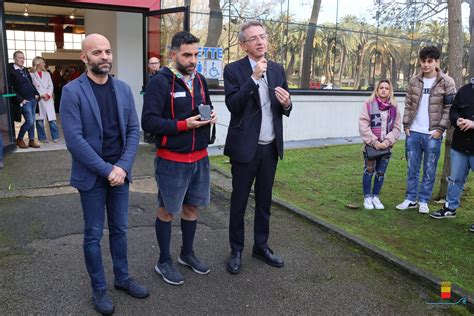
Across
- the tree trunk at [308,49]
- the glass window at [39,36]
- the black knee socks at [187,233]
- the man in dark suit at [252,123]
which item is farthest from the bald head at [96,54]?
the glass window at [39,36]

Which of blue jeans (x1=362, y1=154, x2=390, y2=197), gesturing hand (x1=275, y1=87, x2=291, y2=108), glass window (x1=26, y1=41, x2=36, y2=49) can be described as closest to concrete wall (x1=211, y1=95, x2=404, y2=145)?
blue jeans (x1=362, y1=154, x2=390, y2=197)

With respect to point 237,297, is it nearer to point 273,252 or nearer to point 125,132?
point 273,252

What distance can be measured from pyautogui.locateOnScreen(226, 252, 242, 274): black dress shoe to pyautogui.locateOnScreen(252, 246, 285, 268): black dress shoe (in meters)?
0.23

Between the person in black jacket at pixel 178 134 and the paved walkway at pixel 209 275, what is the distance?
0.40m

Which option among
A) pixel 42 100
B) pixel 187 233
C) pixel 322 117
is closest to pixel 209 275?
pixel 187 233

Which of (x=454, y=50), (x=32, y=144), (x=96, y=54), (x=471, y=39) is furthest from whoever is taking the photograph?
(x=471, y=39)

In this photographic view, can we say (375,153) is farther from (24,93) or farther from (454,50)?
(24,93)

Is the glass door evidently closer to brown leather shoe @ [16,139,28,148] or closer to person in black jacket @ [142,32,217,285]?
brown leather shoe @ [16,139,28,148]

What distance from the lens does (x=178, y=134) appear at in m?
3.42

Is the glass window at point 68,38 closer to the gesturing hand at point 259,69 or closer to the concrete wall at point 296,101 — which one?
the concrete wall at point 296,101

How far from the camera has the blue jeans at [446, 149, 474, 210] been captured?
5043 millimetres

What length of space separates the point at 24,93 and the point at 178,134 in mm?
6701

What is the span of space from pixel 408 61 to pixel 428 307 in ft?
35.2

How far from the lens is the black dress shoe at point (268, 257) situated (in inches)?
158
